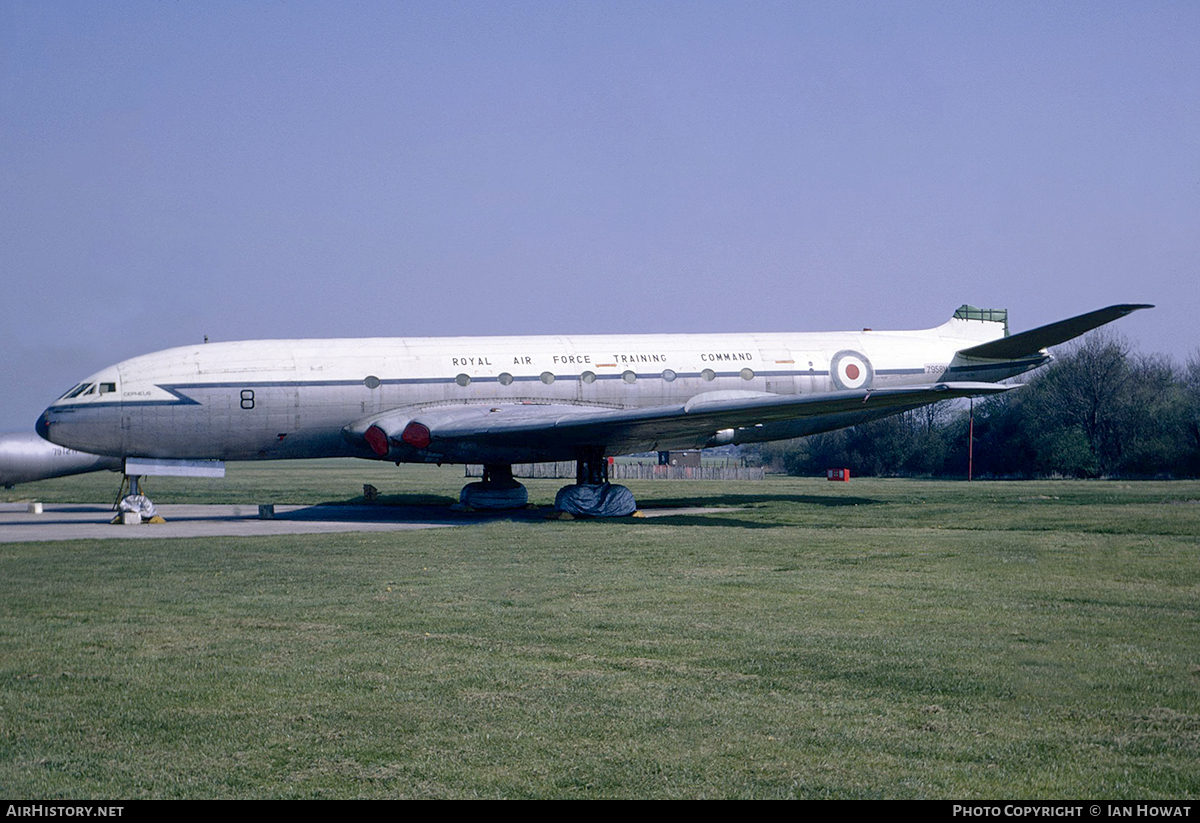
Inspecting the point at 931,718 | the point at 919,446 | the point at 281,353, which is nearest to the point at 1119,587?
the point at 931,718

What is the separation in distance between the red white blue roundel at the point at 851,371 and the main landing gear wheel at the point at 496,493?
8.12m

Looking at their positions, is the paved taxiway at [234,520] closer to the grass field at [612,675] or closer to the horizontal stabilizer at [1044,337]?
the grass field at [612,675]

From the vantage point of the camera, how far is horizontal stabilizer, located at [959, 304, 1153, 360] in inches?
768

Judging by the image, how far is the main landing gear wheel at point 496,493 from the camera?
24.6 m

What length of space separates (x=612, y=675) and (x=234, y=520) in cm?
1795

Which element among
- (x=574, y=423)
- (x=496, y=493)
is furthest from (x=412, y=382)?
(x=574, y=423)

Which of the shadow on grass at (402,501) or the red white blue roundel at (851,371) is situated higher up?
the red white blue roundel at (851,371)

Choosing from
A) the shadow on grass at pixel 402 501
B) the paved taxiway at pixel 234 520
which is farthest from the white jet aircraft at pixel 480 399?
the shadow on grass at pixel 402 501

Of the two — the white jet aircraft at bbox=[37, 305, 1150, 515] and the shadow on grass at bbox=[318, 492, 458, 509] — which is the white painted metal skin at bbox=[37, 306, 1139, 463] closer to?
the white jet aircraft at bbox=[37, 305, 1150, 515]

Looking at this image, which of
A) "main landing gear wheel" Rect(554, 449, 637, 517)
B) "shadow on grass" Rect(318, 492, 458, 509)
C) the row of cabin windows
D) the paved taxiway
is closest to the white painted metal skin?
the row of cabin windows

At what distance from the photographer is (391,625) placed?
28.1 feet

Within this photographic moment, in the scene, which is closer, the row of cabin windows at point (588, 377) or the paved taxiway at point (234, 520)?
the paved taxiway at point (234, 520)

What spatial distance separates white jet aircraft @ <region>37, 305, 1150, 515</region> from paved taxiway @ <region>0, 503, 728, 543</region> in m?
1.38
